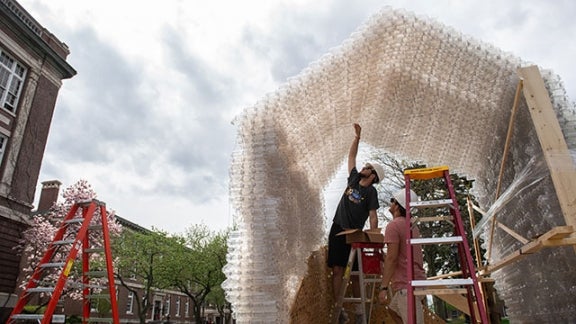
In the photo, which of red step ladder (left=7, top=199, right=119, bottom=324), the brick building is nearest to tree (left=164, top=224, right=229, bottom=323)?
the brick building

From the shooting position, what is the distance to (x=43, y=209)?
29469mm

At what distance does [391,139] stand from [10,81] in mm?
16936

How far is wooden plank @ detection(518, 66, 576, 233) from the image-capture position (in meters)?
2.84

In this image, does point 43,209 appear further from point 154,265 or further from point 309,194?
point 309,194

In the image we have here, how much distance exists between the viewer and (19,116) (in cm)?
1656

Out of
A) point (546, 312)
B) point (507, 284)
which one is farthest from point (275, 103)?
point (507, 284)

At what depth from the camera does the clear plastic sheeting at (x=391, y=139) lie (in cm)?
352

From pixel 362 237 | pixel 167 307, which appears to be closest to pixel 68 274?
pixel 362 237

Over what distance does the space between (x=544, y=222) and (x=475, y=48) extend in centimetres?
182

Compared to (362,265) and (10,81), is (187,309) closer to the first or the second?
(10,81)

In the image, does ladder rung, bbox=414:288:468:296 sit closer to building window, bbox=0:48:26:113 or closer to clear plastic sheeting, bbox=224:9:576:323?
clear plastic sheeting, bbox=224:9:576:323

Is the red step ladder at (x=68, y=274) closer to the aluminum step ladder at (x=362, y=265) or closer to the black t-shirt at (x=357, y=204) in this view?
the aluminum step ladder at (x=362, y=265)

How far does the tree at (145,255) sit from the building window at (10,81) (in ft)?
37.8

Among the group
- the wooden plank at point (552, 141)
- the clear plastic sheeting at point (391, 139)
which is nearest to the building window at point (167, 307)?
the clear plastic sheeting at point (391, 139)
